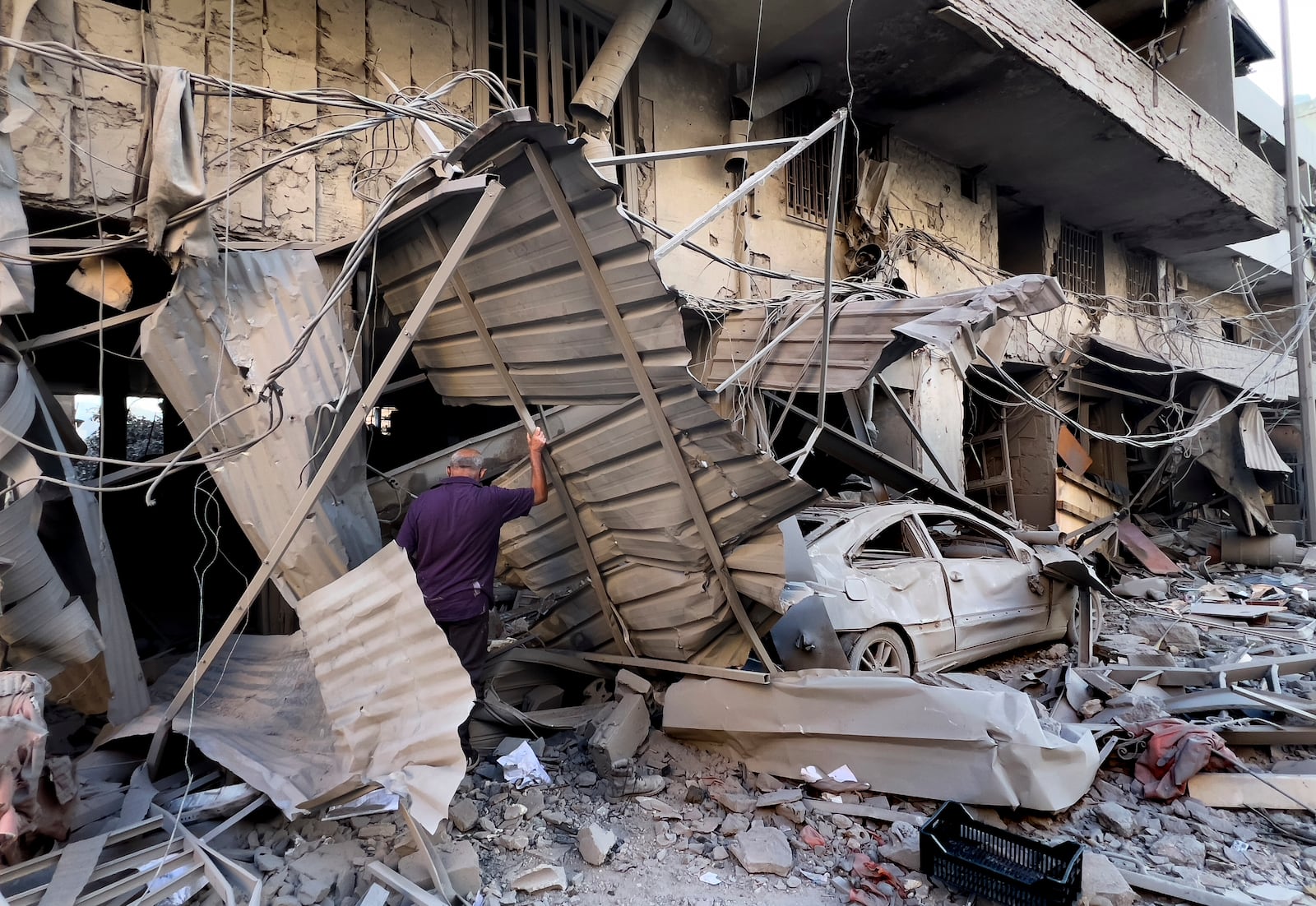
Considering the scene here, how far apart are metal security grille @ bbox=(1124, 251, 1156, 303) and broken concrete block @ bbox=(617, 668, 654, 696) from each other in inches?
648

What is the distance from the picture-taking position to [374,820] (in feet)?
11.8

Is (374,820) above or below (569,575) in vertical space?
below

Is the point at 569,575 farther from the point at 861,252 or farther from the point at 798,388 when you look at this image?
the point at 861,252

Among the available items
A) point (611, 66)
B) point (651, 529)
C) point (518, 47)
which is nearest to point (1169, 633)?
point (651, 529)

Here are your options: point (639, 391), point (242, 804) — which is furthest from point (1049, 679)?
point (242, 804)

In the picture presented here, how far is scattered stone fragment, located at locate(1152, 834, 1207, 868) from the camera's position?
351cm

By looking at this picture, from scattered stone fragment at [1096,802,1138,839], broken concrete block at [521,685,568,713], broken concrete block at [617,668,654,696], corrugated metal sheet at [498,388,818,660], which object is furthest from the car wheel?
broken concrete block at [521,685,568,713]

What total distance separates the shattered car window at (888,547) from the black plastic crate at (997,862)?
2437mm

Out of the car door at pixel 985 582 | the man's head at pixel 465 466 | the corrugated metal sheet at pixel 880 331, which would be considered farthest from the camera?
the car door at pixel 985 582

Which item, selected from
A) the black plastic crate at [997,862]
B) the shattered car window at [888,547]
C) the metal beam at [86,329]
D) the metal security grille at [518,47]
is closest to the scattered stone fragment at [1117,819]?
the black plastic crate at [997,862]

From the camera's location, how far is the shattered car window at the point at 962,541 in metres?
6.98

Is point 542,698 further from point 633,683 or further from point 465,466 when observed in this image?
point 465,466

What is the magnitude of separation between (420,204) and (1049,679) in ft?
18.2

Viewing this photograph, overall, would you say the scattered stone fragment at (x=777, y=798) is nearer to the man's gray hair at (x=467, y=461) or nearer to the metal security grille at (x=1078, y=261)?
the man's gray hair at (x=467, y=461)
